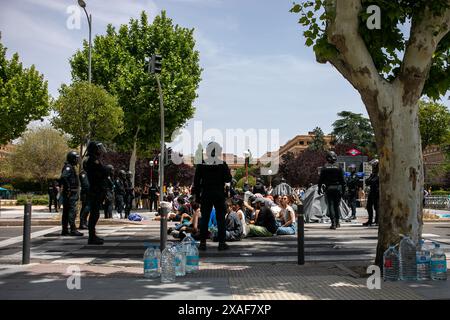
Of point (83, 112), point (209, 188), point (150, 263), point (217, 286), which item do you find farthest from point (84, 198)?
point (217, 286)

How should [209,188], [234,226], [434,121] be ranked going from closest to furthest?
[209,188], [234,226], [434,121]

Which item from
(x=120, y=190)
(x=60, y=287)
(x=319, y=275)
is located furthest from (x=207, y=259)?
(x=120, y=190)

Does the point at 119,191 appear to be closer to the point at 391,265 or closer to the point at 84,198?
the point at 84,198

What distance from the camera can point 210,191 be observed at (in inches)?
338

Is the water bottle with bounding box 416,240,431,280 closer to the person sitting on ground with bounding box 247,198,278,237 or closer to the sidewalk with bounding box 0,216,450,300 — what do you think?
the sidewalk with bounding box 0,216,450,300

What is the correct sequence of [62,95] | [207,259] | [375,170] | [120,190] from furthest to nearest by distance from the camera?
[62,95], [120,190], [375,170], [207,259]

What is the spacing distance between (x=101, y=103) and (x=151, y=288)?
14790 millimetres

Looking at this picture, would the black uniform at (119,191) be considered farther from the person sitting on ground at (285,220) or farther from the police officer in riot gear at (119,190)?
the person sitting on ground at (285,220)

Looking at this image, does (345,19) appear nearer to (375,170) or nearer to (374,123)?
(374,123)

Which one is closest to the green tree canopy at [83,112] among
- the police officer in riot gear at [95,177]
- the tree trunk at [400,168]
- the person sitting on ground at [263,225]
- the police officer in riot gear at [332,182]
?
the police officer in riot gear at [95,177]

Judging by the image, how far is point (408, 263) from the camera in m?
5.78

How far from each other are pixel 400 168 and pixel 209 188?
3.67 meters

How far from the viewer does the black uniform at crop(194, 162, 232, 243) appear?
8.59 m

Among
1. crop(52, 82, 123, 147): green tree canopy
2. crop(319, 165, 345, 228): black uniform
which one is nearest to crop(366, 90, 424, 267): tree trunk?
crop(319, 165, 345, 228): black uniform
